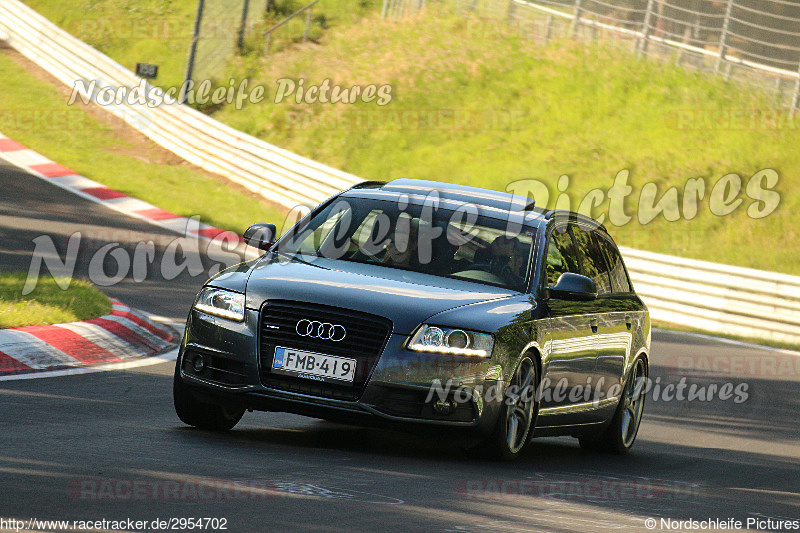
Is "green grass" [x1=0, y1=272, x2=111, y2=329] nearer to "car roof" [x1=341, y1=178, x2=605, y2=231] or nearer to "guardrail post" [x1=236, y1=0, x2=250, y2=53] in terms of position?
"car roof" [x1=341, y1=178, x2=605, y2=231]

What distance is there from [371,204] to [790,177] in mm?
19588

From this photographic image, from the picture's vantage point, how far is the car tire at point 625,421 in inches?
376

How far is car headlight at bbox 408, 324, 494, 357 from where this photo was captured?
285 inches

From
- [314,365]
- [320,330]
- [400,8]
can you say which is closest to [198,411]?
[314,365]

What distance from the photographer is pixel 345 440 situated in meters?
8.14

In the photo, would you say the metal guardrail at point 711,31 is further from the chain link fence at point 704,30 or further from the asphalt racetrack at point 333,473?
the asphalt racetrack at point 333,473

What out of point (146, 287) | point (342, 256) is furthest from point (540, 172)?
point (342, 256)

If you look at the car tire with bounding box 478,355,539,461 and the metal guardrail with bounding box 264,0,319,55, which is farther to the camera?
the metal guardrail with bounding box 264,0,319,55

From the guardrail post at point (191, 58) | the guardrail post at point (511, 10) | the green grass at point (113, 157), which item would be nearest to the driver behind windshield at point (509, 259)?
the green grass at point (113, 157)

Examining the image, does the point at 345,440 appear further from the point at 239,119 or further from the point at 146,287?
the point at 239,119

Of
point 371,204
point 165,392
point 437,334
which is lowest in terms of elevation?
point 165,392

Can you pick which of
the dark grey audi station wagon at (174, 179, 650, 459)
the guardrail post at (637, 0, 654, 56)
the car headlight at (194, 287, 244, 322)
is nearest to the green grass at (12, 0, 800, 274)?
the guardrail post at (637, 0, 654, 56)

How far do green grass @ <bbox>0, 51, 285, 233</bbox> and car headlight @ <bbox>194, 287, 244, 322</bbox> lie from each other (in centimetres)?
1415

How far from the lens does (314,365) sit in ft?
23.7
